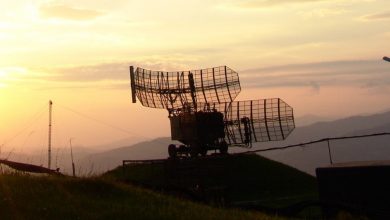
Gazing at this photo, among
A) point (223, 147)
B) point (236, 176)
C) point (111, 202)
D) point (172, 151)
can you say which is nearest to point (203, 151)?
point (223, 147)

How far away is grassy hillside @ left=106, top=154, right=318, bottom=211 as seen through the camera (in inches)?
1310

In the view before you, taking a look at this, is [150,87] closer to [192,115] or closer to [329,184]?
[192,115]

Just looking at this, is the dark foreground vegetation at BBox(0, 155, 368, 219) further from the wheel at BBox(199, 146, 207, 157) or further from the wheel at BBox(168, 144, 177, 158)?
the wheel at BBox(168, 144, 177, 158)

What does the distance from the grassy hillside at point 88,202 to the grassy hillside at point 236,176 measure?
17.6 meters

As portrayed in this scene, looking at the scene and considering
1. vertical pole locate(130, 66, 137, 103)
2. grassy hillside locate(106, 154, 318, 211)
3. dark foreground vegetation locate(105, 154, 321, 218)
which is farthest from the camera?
vertical pole locate(130, 66, 137, 103)

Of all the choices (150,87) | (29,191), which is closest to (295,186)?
(150,87)

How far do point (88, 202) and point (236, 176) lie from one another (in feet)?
77.7

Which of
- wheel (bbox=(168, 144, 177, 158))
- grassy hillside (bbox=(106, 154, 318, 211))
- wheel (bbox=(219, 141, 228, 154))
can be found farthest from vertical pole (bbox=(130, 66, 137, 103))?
wheel (bbox=(219, 141, 228, 154))

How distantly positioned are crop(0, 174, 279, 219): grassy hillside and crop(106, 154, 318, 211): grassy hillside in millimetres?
17633

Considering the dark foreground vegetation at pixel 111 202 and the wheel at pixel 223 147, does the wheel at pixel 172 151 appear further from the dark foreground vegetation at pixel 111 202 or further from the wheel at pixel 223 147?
A: the dark foreground vegetation at pixel 111 202

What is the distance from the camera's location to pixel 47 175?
16.3 metres

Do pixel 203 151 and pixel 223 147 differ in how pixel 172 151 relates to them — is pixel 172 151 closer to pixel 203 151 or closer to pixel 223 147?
pixel 203 151

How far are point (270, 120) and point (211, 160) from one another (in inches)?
254

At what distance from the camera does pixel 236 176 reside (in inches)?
1406
